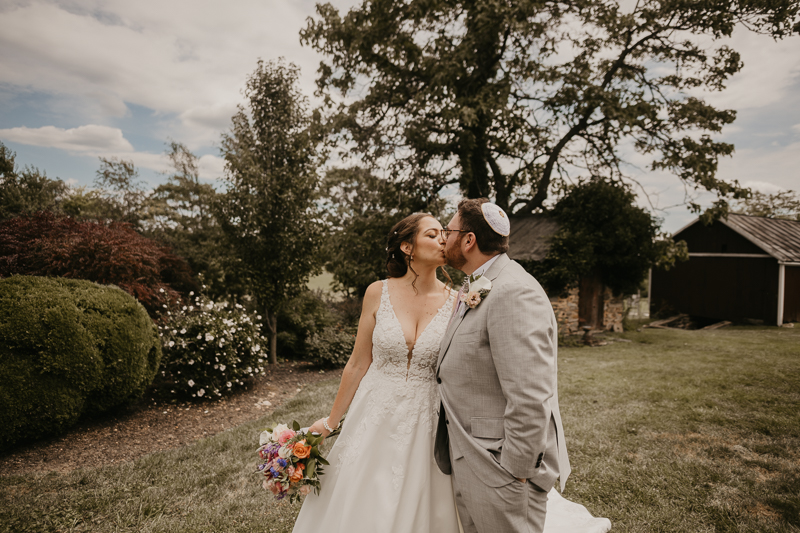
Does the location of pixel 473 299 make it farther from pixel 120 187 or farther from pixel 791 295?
pixel 791 295

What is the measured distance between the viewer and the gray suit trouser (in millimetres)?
1947

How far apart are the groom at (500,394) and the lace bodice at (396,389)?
1.39 feet

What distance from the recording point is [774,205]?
3650cm

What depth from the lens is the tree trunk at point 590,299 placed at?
1684 centimetres

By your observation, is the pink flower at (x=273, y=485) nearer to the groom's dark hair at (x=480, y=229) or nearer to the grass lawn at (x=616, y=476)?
the grass lawn at (x=616, y=476)

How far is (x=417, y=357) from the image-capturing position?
281 centimetres

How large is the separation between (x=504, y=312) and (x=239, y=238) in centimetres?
925

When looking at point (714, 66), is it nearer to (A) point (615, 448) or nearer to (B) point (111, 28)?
(A) point (615, 448)

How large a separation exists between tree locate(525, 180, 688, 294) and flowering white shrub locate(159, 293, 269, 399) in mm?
11567

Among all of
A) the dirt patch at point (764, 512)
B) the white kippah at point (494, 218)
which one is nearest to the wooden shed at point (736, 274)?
the dirt patch at point (764, 512)

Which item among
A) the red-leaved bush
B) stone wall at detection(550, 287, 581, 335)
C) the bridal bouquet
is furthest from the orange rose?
stone wall at detection(550, 287, 581, 335)

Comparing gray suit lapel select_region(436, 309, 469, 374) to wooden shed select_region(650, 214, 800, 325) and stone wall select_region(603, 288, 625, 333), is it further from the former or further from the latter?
wooden shed select_region(650, 214, 800, 325)

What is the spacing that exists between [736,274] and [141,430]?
24130 mm

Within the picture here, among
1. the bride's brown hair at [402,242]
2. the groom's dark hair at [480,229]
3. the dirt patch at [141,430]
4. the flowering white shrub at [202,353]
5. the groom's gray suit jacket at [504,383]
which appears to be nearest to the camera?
the groom's gray suit jacket at [504,383]
